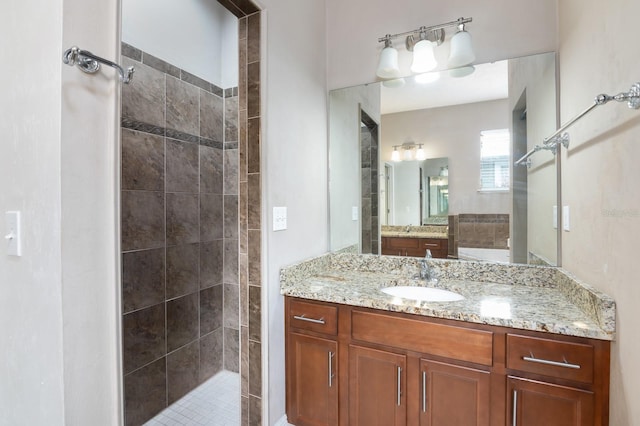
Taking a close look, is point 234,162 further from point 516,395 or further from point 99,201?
point 516,395

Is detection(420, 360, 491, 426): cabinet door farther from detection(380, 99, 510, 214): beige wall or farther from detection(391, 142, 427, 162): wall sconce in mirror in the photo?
detection(391, 142, 427, 162): wall sconce in mirror

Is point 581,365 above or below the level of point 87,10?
below

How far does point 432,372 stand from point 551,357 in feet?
1.48

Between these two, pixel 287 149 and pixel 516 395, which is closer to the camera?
pixel 516 395

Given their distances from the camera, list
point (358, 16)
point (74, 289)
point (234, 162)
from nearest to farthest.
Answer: point (74, 289) → point (358, 16) → point (234, 162)

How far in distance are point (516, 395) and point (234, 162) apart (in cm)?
227

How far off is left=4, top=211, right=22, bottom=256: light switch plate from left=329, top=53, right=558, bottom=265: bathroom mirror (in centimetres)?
160

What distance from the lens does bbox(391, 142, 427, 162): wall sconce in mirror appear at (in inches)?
82.2

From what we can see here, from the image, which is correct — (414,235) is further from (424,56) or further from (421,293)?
(424,56)

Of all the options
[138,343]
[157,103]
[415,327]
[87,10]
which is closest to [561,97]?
[415,327]

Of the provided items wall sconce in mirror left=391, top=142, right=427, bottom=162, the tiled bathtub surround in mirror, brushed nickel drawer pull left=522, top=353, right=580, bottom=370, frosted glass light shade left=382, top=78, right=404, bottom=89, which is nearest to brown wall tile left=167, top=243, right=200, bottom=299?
the tiled bathtub surround in mirror

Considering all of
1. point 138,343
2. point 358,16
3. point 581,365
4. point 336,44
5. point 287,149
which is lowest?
point 138,343

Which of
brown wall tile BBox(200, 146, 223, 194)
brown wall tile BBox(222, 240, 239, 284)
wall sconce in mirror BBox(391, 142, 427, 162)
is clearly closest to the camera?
wall sconce in mirror BBox(391, 142, 427, 162)

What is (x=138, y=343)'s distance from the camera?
196 cm
